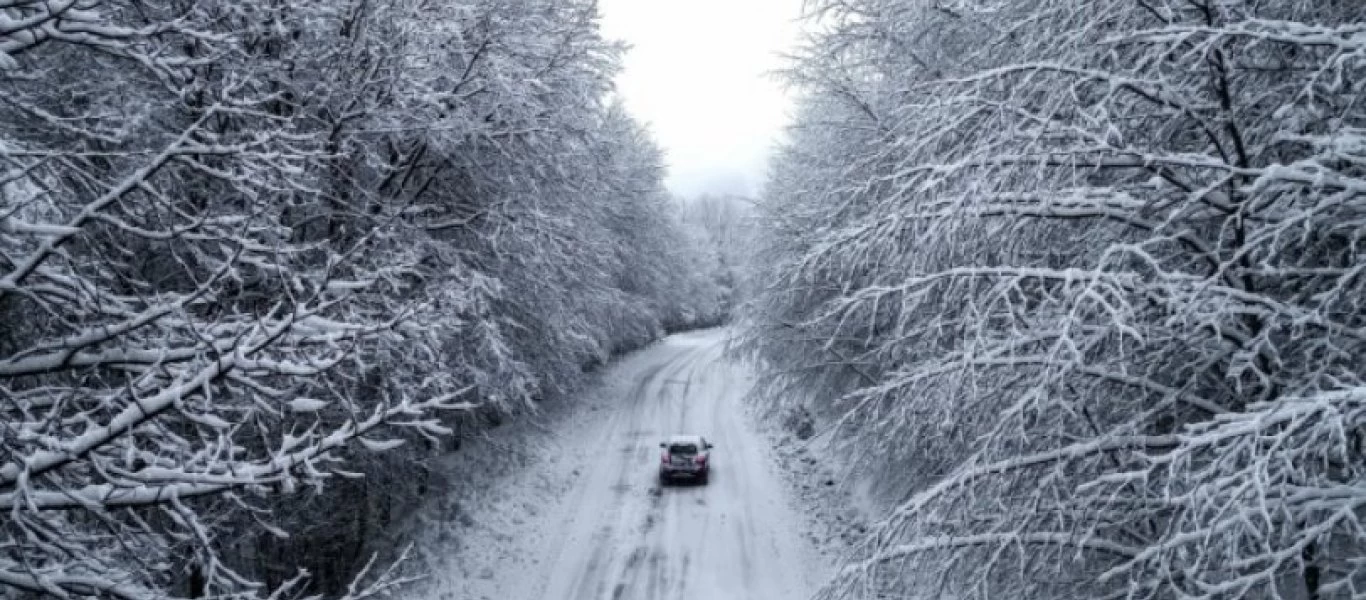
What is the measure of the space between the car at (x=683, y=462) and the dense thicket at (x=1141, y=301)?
453 inches

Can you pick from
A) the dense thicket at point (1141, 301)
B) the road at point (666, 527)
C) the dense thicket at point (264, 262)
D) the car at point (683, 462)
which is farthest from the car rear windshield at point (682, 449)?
the dense thicket at point (1141, 301)

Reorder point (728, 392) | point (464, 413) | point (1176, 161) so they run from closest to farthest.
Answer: point (1176, 161) < point (464, 413) < point (728, 392)

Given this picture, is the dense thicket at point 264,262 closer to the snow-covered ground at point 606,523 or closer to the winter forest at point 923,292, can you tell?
the winter forest at point 923,292

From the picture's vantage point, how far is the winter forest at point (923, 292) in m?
3.51

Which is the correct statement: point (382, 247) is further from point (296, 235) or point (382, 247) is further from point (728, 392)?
point (728, 392)

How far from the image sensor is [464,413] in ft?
46.2

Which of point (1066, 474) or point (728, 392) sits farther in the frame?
point (728, 392)

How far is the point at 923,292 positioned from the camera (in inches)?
199

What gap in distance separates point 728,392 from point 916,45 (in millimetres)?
21011

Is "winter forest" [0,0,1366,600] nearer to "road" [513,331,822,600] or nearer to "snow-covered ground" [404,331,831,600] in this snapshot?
"snow-covered ground" [404,331,831,600]

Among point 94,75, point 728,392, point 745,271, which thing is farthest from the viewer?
point 728,392

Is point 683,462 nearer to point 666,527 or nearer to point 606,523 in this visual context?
point 666,527

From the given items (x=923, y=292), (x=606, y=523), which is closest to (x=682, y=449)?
(x=606, y=523)

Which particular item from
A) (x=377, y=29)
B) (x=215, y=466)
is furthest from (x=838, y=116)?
(x=215, y=466)
